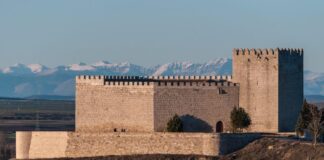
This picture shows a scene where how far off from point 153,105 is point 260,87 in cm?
518

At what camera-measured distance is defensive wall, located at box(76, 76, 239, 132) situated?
5934 centimetres

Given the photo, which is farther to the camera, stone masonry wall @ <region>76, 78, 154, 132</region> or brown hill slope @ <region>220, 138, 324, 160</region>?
stone masonry wall @ <region>76, 78, 154, 132</region>

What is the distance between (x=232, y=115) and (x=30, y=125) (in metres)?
67.8

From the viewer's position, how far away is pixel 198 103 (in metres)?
59.7

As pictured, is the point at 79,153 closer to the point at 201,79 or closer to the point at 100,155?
the point at 100,155

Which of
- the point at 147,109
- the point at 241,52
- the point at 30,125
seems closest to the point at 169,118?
the point at 147,109

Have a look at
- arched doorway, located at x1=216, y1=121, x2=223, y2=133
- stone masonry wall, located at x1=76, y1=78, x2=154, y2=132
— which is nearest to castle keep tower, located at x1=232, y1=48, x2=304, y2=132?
arched doorway, located at x1=216, y1=121, x2=223, y2=133

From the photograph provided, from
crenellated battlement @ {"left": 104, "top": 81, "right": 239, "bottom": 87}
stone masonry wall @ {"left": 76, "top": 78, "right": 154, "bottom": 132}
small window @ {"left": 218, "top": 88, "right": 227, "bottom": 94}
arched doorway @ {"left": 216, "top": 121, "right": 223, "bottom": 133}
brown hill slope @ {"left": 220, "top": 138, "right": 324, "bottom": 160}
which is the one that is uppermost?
crenellated battlement @ {"left": 104, "top": 81, "right": 239, "bottom": 87}

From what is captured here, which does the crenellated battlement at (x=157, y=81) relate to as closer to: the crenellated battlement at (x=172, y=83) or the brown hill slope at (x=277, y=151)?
the crenellated battlement at (x=172, y=83)

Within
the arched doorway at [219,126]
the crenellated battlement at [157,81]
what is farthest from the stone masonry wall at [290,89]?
the arched doorway at [219,126]

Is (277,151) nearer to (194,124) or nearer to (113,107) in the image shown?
(194,124)

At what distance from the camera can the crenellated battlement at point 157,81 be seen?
60.0 metres

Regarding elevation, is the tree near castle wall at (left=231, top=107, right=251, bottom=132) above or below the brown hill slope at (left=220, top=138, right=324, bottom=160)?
above

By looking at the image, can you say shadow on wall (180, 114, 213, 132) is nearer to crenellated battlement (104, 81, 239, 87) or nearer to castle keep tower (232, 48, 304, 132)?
crenellated battlement (104, 81, 239, 87)
